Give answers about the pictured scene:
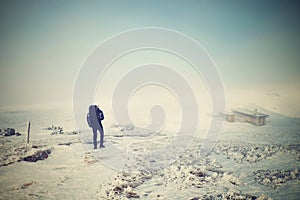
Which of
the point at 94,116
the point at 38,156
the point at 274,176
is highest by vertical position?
the point at 94,116

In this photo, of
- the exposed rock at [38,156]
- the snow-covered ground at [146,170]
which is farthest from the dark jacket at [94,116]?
the exposed rock at [38,156]

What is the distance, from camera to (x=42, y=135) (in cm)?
1753

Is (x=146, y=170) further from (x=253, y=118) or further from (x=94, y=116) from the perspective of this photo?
(x=253, y=118)

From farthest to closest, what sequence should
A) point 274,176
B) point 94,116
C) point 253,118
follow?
point 253,118 → point 94,116 → point 274,176

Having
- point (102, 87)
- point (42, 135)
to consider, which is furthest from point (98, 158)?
point (102, 87)

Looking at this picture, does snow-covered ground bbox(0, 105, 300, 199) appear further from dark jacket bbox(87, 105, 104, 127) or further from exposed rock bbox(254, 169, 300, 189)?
dark jacket bbox(87, 105, 104, 127)

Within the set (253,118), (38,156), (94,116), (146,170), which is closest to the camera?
(146,170)

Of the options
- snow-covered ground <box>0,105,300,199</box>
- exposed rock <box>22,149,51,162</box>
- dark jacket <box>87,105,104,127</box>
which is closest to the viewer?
snow-covered ground <box>0,105,300,199</box>

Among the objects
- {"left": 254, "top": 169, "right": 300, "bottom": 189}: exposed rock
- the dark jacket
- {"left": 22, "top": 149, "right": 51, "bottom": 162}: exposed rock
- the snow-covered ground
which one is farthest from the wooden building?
{"left": 22, "top": 149, "right": 51, "bottom": 162}: exposed rock

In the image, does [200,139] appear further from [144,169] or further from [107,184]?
[107,184]

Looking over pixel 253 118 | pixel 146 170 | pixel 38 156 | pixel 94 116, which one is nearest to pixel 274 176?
pixel 146 170

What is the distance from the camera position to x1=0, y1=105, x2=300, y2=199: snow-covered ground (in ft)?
26.7

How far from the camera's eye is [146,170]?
10430 millimetres

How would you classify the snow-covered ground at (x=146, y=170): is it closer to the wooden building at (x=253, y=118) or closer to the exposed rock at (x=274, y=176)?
the exposed rock at (x=274, y=176)
